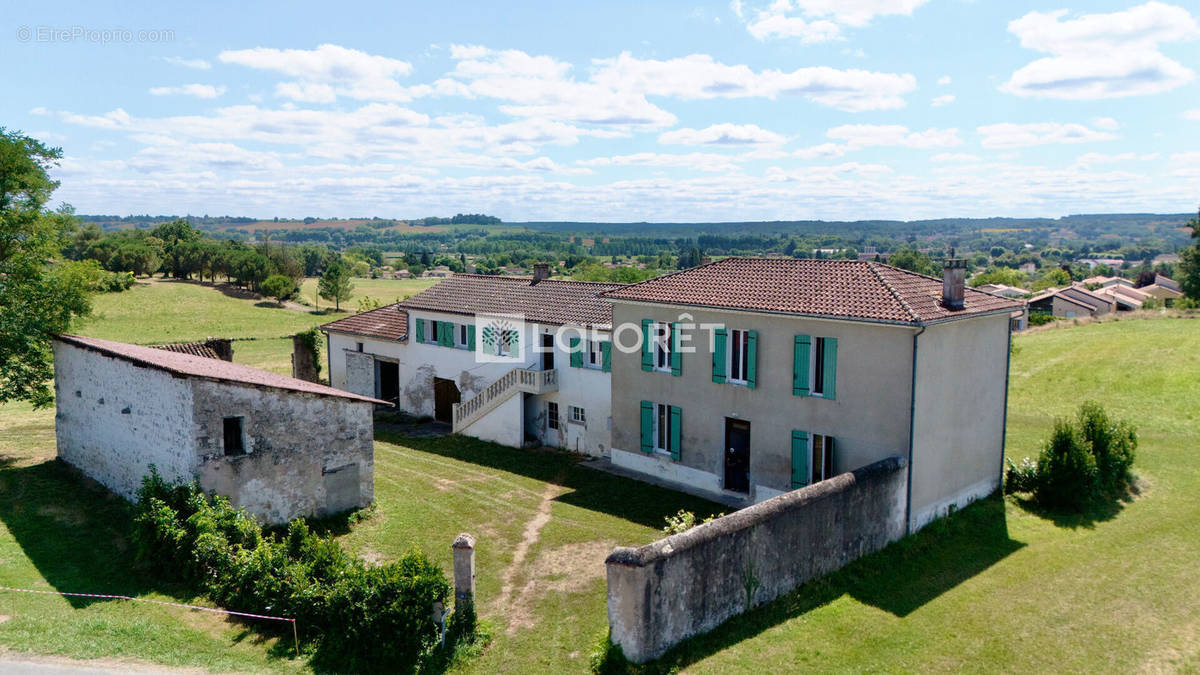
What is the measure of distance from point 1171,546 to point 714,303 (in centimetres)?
1228

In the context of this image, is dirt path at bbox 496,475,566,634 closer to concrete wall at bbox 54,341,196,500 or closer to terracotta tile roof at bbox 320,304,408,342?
concrete wall at bbox 54,341,196,500

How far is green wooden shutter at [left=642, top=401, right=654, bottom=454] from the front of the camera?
77.0 ft

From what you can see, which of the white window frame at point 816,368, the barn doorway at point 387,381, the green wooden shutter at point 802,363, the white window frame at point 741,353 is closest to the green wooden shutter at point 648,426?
the white window frame at point 741,353

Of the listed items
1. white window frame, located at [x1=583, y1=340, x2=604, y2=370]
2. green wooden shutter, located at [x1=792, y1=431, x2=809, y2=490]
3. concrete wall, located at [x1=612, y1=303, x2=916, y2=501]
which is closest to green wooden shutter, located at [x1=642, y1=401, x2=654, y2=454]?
concrete wall, located at [x1=612, y1=303, x2=916, y2=501]

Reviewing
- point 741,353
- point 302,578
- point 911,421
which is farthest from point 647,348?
point 302,578

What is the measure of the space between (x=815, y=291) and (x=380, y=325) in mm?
21542

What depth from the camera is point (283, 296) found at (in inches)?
3383

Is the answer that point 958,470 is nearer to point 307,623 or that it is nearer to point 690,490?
point 690,490

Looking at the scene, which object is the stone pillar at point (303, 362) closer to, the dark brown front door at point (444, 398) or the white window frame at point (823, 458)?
the dark brown front door at point (444, 398)

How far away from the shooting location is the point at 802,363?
19.6 meters

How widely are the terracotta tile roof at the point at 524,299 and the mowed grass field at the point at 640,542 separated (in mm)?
5080

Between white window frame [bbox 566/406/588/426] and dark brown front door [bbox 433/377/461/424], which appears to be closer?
white window frame [bbox 566/406/588/426]

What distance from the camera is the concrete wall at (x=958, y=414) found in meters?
18.3

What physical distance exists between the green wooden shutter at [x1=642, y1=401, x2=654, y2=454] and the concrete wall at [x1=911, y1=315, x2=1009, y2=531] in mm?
7865
